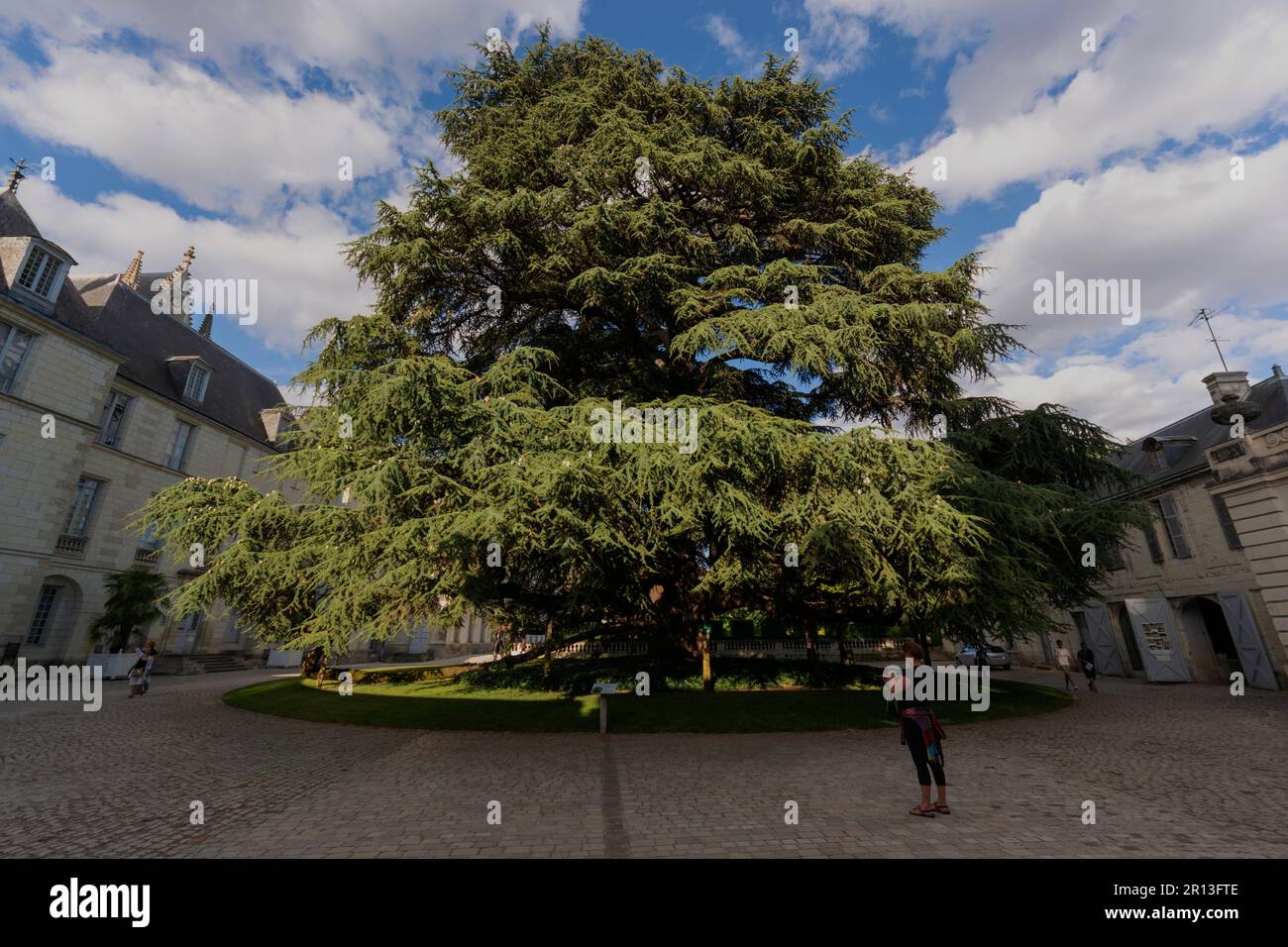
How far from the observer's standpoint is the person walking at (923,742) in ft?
18.7

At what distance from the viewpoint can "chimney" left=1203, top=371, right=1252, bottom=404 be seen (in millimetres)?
19922

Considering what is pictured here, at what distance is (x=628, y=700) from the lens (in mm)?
13422

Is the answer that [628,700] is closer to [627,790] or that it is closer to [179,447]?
[627,790]

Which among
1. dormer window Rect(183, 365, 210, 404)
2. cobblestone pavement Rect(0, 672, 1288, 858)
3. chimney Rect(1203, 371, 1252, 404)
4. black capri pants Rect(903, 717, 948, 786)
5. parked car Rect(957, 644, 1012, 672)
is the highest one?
dormer window Rect(183, 365, 210, 404)

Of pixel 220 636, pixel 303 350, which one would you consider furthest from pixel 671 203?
pixel 220 636

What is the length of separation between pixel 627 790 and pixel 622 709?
18.9ft

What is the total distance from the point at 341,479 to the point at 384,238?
6486 millimetres

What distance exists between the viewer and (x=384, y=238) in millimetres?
13219

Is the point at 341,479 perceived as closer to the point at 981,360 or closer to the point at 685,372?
the point at 685,372

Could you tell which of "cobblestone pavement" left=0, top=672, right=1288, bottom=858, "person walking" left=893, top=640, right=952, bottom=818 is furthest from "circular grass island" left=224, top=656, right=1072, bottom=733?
"person walking" left=893, top=640, right=952, bottom=818

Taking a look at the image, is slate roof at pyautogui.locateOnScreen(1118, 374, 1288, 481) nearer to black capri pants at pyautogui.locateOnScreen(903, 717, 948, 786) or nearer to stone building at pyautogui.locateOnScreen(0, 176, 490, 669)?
black capri pants at pyautogui.locateOnScreen(903, 717, 948, 786)

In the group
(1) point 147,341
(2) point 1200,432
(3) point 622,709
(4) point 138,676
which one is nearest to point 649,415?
(3) point 622,709

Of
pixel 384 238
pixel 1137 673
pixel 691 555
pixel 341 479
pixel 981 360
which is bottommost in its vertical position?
pixel 1137 673

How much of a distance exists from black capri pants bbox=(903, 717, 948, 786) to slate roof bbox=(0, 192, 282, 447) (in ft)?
96.5
